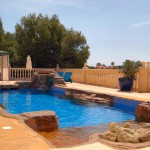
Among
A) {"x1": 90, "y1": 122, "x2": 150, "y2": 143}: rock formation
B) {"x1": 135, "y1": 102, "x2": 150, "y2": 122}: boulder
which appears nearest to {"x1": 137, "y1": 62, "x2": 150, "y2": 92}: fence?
{"x1": 135, "y1": 102, "x2": 150, "y2": 122}: boulder

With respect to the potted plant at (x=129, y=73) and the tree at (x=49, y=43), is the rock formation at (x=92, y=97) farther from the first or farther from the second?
the tree at (x=49, y=43)

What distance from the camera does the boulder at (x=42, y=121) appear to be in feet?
21.0

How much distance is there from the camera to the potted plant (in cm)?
1305

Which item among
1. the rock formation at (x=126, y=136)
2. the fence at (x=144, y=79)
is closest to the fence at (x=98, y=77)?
the fence at (x=144, y=79)

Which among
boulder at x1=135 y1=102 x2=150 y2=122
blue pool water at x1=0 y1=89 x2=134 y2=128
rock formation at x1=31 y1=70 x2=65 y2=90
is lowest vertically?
blue pool water at x1=0 y1=89 x2=134 y2=128

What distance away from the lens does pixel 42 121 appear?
661cm

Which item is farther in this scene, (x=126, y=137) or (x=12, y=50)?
(x=12, y=50)

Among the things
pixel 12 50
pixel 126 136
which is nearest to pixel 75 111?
pixel 126 136

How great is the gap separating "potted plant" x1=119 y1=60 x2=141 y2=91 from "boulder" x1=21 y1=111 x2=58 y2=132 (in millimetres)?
6924

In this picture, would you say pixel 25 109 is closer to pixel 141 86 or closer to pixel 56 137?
pixel 56 137

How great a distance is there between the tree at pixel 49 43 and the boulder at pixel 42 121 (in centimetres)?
1655

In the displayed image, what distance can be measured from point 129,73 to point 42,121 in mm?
7475

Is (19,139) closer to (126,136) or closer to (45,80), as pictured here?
(126,136)

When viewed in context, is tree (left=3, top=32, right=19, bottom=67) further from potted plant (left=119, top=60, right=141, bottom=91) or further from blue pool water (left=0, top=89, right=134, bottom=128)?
potted plant (left=119, top=60, right=141, bottom=91)
